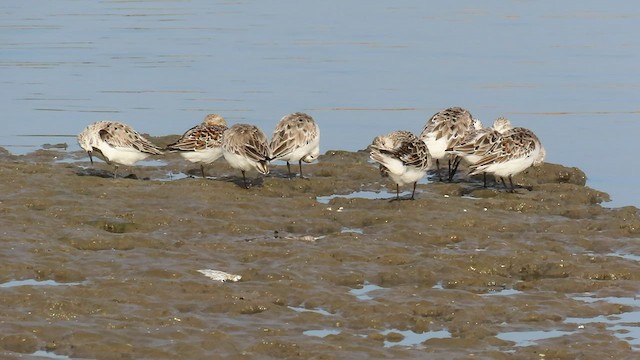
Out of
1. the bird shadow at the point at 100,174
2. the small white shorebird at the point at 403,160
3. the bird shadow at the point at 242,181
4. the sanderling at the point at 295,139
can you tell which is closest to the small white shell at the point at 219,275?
the small white shorebird at the point at 403,160

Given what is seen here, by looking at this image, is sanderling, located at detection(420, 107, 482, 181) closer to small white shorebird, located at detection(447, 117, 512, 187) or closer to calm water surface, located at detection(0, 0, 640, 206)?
small white shorebird, located at detection(447, 117, 512, 187)

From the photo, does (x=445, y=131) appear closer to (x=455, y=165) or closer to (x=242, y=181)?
(x=455, y=165)

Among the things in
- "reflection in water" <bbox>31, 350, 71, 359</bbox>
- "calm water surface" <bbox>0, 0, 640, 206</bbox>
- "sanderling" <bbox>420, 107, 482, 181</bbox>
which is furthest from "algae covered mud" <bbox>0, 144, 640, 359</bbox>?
"calm water surface" <bbox>0, 0, 640, 206</bbox>

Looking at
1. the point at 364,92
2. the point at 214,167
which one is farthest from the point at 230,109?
the point at 214,167

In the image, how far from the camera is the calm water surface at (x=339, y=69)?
26609 millimetres

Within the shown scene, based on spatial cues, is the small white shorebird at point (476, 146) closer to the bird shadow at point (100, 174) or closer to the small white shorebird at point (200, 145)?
the small white shorebird at point (200, 145)

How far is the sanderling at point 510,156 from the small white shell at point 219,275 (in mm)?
6206

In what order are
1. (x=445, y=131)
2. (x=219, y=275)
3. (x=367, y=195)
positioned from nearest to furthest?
(x=219, y=275), (x=367, y=195), (x=445, y=131)

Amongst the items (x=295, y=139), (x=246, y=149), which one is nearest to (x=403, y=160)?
(x=246, y=149)

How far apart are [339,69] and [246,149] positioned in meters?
14.6

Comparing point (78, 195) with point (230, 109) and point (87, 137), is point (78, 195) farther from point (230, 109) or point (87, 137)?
point (230, 109)

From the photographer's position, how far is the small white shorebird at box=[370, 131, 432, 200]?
18.0 meters

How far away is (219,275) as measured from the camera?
14.0 m

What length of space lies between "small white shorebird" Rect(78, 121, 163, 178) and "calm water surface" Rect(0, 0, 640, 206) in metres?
3.63
